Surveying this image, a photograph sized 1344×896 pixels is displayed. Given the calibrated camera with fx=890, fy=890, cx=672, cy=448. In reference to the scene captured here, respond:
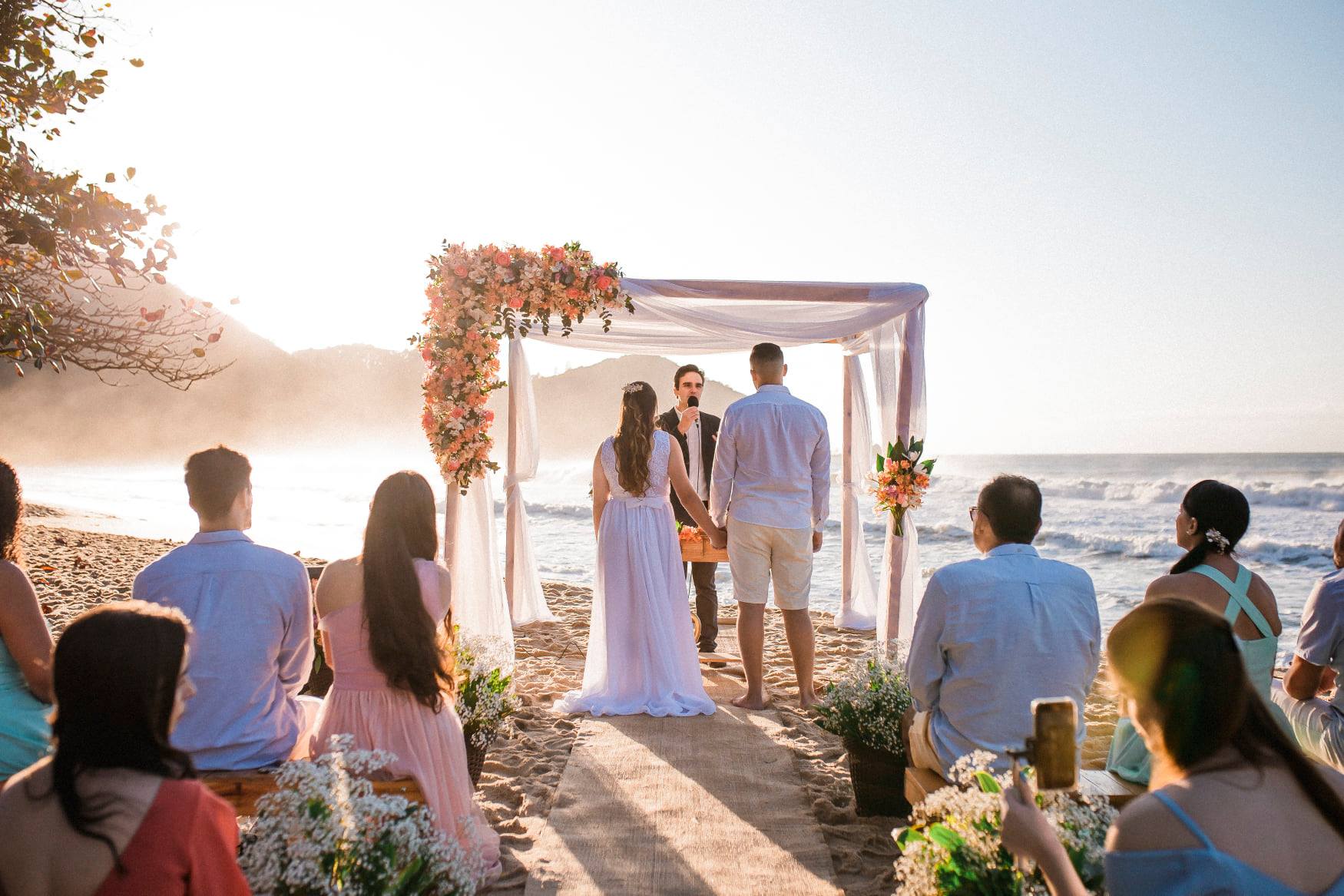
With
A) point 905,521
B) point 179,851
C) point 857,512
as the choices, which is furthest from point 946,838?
point 857,512

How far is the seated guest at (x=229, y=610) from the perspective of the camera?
286 centimetres

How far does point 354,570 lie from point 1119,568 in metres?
16.1

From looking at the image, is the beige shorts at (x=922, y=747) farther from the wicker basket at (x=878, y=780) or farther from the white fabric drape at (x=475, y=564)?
the white fabric drape at (x=475, y=564)

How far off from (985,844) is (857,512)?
20.4ft

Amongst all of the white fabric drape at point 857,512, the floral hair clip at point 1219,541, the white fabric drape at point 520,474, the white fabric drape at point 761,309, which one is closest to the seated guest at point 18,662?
the floral hair clip at point 1219,541

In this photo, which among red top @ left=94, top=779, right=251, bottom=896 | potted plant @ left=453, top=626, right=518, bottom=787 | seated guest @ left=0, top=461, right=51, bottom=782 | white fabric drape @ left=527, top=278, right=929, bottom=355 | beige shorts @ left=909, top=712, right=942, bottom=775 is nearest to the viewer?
red top @ left=94, top=779, right=251, bottom=896

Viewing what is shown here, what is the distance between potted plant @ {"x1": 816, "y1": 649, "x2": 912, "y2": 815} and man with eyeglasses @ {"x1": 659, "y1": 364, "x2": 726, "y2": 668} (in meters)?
3.23

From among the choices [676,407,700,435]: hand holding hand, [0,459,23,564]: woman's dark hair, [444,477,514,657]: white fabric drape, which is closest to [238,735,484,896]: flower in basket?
[0,459,23,564]: woman's dark hair

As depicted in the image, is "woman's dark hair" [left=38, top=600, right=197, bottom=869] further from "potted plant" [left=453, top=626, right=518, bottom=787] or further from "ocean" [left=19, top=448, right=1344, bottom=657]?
"ocean" [left=19, top=448, right=1344, bottom=657]

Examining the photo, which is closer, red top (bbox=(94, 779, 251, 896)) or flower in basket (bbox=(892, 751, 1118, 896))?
red top (bbox=(94, 779, 251, 896))

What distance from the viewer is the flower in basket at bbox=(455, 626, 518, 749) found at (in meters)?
4.05

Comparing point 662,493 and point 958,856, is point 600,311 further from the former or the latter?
point 958,856

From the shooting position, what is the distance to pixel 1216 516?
3.27 metres

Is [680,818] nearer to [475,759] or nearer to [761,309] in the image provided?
[475,759]
